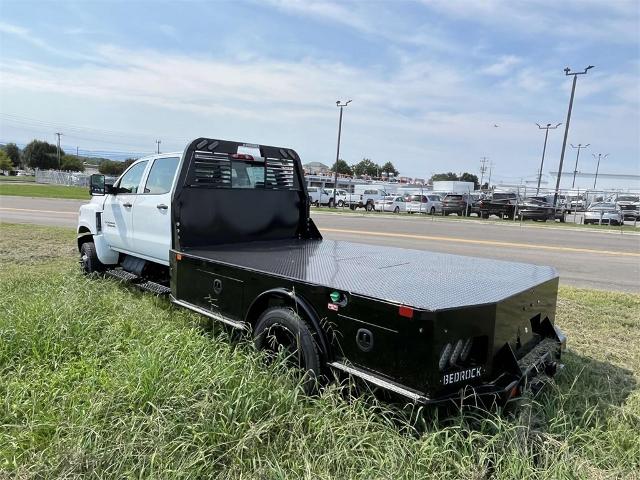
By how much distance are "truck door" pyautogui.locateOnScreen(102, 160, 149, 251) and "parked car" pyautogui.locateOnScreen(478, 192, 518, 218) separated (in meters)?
26.9

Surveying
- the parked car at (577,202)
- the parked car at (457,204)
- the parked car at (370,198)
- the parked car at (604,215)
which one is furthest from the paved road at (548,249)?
the parked car at (370,198)

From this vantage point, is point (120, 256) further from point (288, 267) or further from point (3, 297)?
point (288, 267)

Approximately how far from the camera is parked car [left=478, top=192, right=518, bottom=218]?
30781mm

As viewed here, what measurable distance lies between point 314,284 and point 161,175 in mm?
3690

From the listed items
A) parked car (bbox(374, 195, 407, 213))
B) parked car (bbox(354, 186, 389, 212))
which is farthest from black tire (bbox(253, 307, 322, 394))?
parked car (bbox(354, 186, 389, 212))

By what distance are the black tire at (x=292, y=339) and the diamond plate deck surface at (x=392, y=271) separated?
31 cm

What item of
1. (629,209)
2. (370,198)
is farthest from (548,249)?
(370,198)

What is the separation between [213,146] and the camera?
593 centimetres

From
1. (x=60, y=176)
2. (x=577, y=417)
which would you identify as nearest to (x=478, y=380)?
(x=577, y=417)

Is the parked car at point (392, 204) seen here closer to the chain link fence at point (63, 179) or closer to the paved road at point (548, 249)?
the paved road at point (548, 249)

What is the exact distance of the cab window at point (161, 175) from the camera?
626 cm

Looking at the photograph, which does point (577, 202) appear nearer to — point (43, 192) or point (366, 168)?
point (43, 192)

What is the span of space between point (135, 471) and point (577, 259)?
12079 mm

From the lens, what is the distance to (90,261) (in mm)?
7953
